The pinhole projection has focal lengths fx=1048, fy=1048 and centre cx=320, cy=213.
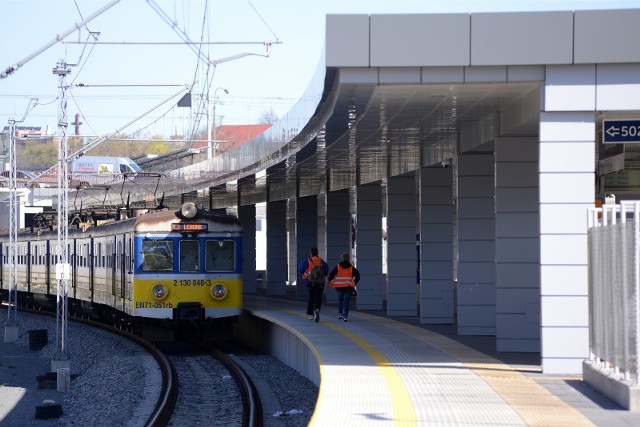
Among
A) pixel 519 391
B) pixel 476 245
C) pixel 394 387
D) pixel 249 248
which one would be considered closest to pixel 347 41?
pixel 394 387

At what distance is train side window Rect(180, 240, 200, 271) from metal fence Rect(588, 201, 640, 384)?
10.9 metres

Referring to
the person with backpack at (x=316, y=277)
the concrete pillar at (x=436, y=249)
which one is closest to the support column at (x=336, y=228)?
the concrete pillar at (x=436, y=249)

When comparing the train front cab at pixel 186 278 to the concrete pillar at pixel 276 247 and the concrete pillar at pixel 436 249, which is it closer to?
the concrete pillar at pixel 436 249

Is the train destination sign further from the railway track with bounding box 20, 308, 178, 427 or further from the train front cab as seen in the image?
the railway track with bounding box 20, 308, 178, 427

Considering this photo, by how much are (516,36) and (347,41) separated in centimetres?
197

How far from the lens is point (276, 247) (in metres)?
37.0

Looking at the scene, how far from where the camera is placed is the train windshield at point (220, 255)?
21.7 metres

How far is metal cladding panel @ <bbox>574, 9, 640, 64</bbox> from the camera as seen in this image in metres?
11.9

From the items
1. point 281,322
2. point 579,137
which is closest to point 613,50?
point 579,137

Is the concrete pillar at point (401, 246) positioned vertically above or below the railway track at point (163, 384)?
above

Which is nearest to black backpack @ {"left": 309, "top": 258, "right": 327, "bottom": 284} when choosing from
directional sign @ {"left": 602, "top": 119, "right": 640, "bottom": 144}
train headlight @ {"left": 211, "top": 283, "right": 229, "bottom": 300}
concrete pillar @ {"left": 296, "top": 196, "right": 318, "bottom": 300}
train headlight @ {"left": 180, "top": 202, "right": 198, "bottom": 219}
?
train headlight @ {"left": 211, "top": 283, "right": 229, "bottom": 300}

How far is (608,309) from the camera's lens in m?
11.2

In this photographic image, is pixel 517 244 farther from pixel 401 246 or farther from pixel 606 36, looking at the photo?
pixel 401 246

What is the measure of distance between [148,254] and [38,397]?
4.04m
